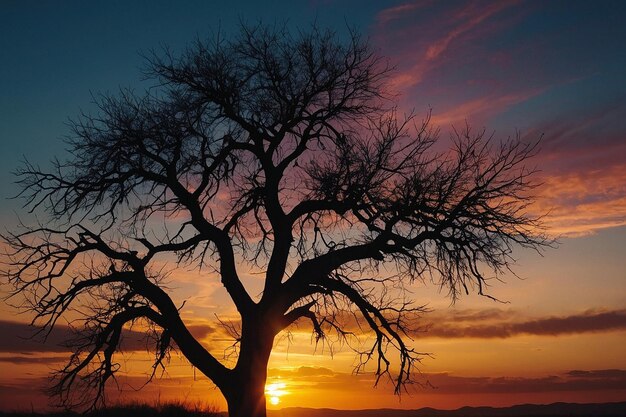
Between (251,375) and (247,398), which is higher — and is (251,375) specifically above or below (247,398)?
above

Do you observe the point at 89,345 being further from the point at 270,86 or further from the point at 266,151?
the point at 270,86

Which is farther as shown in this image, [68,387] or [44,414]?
[44,414]

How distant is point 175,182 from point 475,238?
288 inches

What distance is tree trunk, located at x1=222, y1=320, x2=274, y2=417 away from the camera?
1526 cm

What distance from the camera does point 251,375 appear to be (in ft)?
50.5

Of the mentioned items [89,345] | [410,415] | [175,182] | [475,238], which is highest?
[175,182]

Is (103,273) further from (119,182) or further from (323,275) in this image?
(323,275)

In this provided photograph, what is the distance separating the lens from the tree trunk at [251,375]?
601 inches

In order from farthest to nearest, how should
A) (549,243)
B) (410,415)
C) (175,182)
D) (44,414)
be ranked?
(410,415)
(44,414)
(175,182)
(549,243)

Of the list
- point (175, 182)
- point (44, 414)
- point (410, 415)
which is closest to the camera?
point (175, 182)

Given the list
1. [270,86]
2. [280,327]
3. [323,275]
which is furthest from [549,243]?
[270,86]

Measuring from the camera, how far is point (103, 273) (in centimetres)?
1590

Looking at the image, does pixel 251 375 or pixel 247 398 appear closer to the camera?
pixel 247 398

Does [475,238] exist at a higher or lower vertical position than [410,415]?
higher
